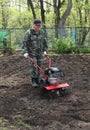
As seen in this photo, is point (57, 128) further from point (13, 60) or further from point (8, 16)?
point (8, 16)

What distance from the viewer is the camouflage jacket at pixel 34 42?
30.4ft

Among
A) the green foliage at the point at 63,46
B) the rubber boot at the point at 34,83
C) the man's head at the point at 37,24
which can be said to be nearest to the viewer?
the man's head at the point at 37,24

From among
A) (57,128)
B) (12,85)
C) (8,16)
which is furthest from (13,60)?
(8,16)

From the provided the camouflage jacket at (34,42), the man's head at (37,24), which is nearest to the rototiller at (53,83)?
the camouflage jacket at (34,42)

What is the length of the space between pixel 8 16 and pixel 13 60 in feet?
119

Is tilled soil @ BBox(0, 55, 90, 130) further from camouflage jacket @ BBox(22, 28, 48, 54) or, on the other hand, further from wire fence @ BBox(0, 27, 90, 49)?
wire fence @ BBox(0, 27, 90, 49)

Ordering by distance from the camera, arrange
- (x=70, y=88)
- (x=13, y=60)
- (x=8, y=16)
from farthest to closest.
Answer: (x=8, y=16), (x=13, y=60), (x=70, y=88)

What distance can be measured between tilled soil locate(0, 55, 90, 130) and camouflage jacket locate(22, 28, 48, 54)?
1056 mm

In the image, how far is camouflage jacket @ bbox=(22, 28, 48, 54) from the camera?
927cm

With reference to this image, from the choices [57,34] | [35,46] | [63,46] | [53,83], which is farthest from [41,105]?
[57,34]

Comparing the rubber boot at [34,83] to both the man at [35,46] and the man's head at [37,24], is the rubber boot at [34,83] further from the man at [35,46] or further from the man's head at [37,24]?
the man's head at [37,24]

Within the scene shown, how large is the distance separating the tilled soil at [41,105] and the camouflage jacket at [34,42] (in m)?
1.06

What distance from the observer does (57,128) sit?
595cm

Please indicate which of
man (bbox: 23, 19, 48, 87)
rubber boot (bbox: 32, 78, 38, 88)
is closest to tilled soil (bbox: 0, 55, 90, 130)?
rubber boot (bbox: 32, 78, 38, 88)
